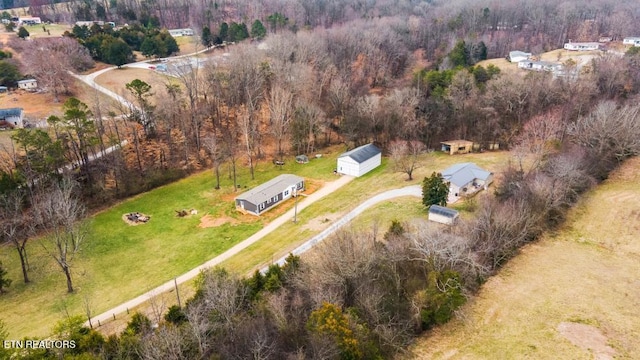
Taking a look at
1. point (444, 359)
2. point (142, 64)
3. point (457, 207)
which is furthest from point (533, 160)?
point (142, 64)

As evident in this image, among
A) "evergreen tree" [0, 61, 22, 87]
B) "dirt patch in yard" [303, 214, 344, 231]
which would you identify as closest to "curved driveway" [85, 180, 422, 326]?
"dirt patch in yard" [303, 214, 344, 231]

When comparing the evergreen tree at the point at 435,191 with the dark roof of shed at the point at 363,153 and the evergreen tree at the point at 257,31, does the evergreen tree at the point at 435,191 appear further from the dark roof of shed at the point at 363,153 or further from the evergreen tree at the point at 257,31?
the evergreen tree at the point at 257,31

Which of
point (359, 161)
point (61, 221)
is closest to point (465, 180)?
point (359, 161)

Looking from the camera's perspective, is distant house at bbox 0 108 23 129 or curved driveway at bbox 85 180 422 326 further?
distant house at bbox 0 108 23 129

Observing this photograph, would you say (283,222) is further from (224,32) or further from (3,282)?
(224,32)

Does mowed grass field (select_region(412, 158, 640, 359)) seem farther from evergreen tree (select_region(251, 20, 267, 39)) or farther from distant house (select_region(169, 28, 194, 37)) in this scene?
distant house (select_region(169, 28, 194, 37))

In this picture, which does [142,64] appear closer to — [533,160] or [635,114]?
[533,160]

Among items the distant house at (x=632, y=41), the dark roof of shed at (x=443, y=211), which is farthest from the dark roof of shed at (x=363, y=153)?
the distant house at (x=632, y=41)
